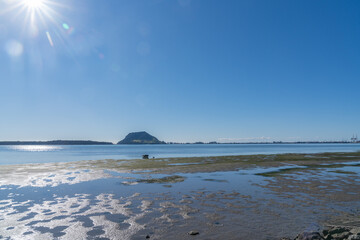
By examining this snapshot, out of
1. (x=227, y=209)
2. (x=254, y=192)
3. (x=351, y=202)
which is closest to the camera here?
(x=227, y=209)

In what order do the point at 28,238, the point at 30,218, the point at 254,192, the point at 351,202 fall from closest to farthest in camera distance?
the point at 28,238 < the point at 30,218 < the point at 351,202 < the point at 254,192

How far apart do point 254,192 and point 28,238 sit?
14.0 metres

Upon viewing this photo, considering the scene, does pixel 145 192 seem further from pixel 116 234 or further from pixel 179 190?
pixel 116 234

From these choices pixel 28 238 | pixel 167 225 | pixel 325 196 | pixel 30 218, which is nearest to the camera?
pixel 28 238

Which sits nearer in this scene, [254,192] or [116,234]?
[116,234]

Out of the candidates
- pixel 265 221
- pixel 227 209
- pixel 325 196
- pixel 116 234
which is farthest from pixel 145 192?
pixel 325 196

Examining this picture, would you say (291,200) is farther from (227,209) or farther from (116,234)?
(116,234)

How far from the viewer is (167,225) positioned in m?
10.2

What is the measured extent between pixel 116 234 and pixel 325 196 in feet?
45.7

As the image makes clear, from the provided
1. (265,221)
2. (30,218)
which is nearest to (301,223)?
(265,221)

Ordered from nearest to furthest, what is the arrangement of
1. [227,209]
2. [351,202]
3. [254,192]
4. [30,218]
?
[30,218] < [227,209] < [351,202] < [254,192]

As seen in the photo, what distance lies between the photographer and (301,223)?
33.7 feet

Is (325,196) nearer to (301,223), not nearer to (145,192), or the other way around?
(301,223)

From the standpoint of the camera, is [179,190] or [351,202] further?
[179,190]
